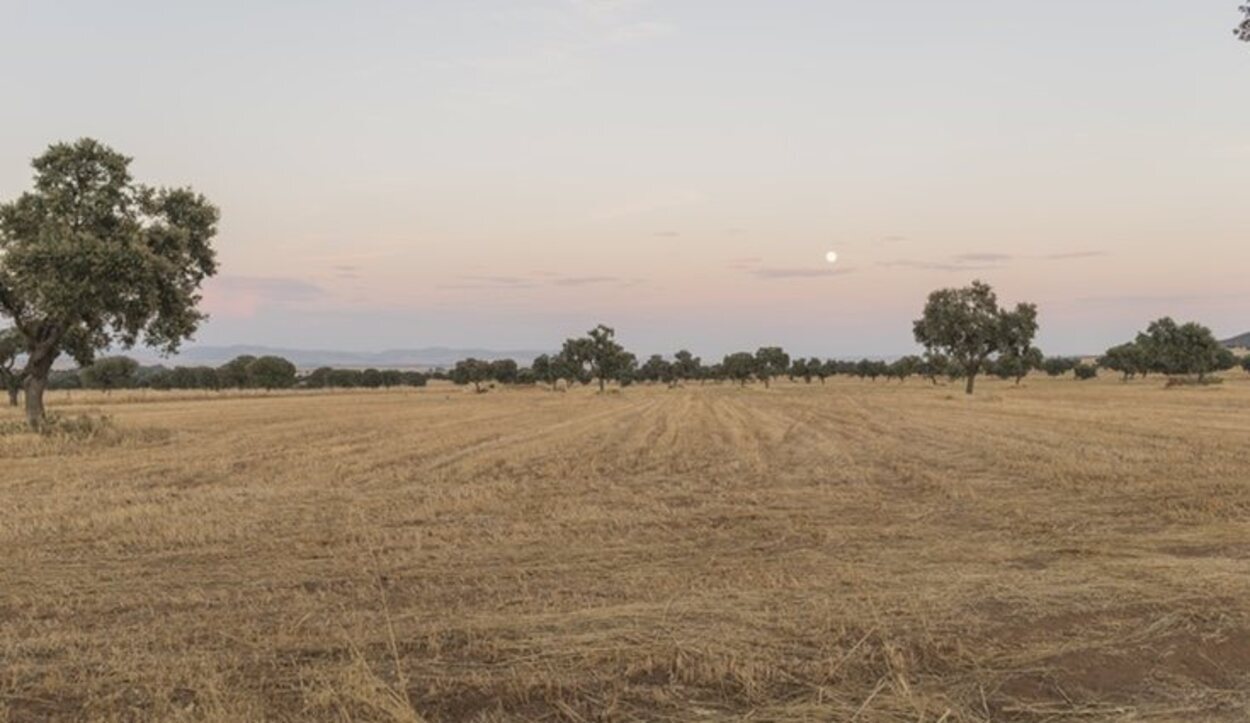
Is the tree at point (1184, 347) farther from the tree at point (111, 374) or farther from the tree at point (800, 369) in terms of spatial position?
the tree at point (111, 374)

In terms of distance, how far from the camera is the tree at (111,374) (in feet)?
459

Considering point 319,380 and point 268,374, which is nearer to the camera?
point 268,374

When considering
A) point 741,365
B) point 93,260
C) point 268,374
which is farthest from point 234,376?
point 93,260

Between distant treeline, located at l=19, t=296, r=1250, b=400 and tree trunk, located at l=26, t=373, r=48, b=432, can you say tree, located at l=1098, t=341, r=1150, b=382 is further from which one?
tree trunk, located at l=26, t=373, r=48, b=432

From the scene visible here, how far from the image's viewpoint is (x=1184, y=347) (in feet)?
379

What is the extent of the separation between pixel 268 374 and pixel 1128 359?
149 m

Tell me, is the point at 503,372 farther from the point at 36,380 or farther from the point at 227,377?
the point at 36,380

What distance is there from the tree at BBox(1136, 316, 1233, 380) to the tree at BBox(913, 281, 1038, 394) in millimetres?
42780

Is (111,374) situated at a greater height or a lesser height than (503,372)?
greater

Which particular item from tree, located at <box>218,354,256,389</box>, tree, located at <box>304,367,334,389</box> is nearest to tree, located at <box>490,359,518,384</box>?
tree, located at <box>304,367,334,389</box>

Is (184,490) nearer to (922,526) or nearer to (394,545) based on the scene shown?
(394,545)

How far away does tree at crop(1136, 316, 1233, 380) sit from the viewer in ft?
374

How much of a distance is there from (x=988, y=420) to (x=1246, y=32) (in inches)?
1152

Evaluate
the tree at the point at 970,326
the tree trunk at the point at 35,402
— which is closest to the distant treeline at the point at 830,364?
the tree at the point at 970,326
